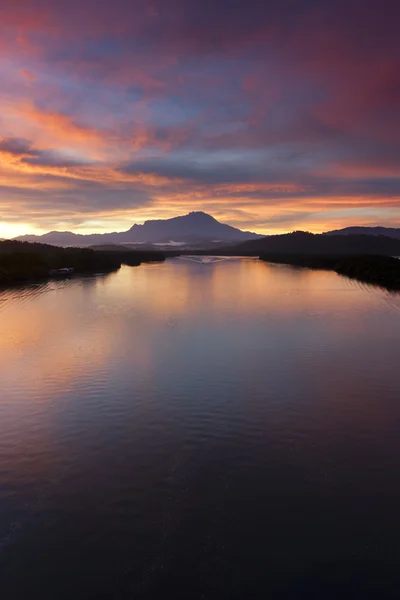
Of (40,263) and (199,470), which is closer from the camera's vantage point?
(199,470)

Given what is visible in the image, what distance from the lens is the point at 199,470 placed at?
48.0 ft

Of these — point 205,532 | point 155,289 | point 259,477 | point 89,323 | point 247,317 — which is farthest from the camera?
point 155,289

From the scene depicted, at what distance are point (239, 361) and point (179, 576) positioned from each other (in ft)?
62.9

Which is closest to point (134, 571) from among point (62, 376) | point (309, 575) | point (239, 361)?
point (309, 575)

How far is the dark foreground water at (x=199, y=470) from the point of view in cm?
1026

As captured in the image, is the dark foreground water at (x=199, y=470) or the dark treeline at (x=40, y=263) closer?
the dark foreground water at (x=199, y=470)

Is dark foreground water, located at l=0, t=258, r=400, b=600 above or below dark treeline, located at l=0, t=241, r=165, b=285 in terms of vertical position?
below

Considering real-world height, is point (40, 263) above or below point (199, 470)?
above

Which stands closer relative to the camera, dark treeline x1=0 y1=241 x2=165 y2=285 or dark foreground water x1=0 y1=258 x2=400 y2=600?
dark foreground water x1=0 y1=258 x2=400 y2=600

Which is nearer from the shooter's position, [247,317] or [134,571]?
[134,571]

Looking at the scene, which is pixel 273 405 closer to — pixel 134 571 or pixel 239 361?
pixel 239 361

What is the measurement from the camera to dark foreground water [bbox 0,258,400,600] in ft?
33.7

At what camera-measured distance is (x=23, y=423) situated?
1852 centimetres

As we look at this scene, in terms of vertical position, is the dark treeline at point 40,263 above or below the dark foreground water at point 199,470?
above
